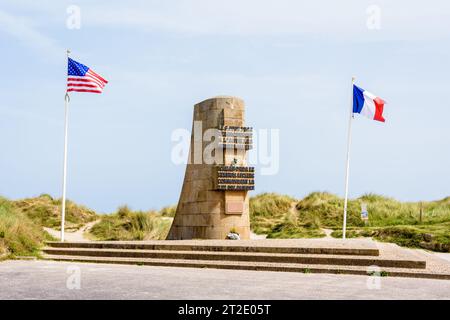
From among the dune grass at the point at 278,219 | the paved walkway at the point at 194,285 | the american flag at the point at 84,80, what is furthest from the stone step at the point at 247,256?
the dune grass at the point at 278,219

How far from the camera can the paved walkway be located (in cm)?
958

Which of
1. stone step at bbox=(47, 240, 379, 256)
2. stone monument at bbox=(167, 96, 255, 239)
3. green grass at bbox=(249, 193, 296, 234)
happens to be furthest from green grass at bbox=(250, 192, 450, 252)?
stone step at bbox=(47, 240, 379, 256)

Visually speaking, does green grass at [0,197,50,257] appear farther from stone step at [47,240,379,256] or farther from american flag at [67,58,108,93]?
american flag at [67,58,108,93]

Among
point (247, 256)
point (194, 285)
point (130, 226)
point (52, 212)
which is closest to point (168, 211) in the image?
point (130, 226)

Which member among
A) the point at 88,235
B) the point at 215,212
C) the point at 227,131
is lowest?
the point at 88,235

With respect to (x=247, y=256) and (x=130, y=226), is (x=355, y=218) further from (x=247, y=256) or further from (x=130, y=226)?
(x=247, y=256)

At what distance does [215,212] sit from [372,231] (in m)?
9.69

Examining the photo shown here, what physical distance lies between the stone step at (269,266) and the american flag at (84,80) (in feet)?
21.8

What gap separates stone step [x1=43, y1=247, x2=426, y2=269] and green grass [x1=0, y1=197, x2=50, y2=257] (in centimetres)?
63

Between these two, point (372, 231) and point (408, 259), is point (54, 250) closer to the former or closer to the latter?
point (408, 259)

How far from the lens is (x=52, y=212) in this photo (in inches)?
1310

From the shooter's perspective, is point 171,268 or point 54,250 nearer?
point 171,268

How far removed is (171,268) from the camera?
1457 centimetres
